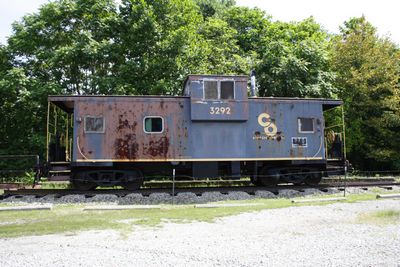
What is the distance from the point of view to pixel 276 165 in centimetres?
1467

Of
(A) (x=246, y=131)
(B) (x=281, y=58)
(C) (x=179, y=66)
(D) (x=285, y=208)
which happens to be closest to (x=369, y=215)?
(D) (x=285, y=208)

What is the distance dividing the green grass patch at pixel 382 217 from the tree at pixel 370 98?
13628 millimetres

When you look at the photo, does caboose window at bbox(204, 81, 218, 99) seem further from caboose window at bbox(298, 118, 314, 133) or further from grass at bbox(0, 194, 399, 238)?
grass at bbox(0, 194, 399, 238)

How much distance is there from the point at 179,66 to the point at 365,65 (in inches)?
446

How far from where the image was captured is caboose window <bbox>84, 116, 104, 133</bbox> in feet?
43.7

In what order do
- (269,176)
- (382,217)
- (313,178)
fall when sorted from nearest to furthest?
(382,217) < (269,176) < (313,178)

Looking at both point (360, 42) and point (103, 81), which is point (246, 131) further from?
point (360, 42)

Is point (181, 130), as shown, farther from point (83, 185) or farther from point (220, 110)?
point (83, 185)

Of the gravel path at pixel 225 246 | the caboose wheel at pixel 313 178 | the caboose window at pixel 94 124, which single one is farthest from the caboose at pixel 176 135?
the gravel path at pixel 225 246

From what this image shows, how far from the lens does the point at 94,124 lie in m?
13.4

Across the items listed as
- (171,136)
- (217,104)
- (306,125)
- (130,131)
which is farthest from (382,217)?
(130,131)

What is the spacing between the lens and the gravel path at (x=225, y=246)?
5.41 meters

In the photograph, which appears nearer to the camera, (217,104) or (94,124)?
(94,124)

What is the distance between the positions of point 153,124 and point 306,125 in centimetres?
596
